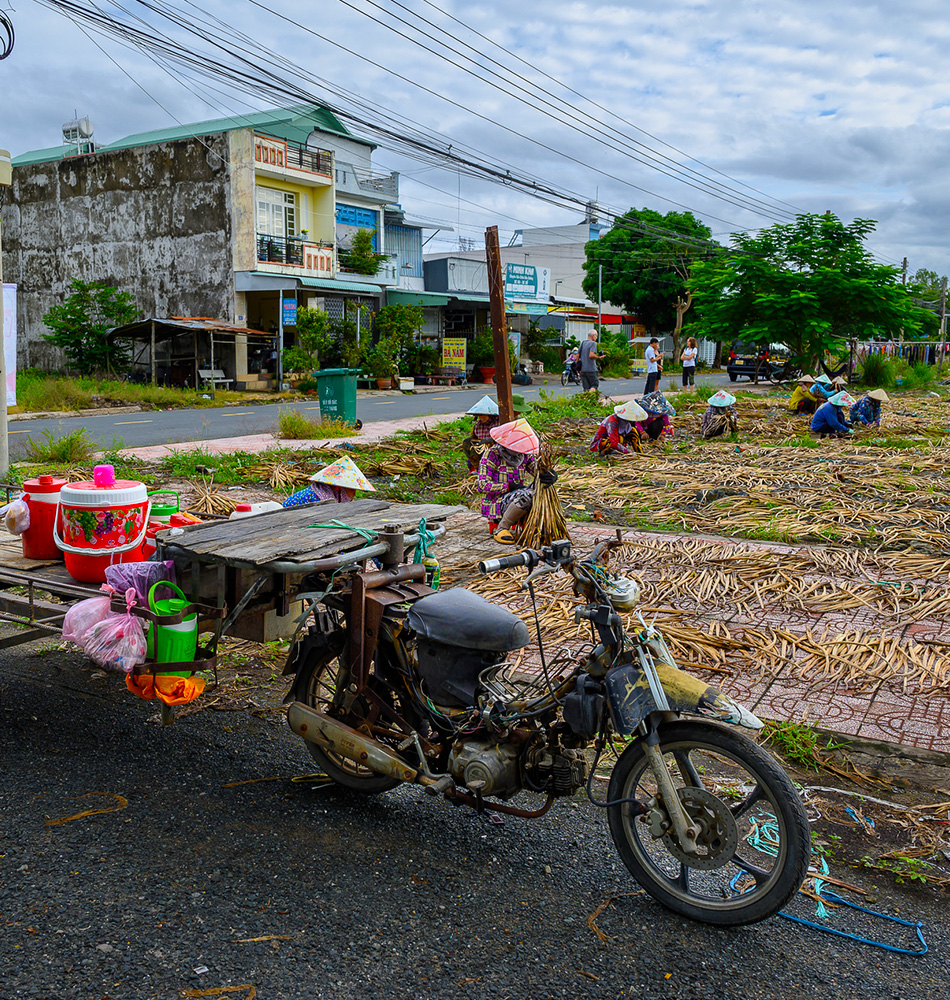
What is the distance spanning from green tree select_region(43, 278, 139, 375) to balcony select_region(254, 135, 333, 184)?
6559mm

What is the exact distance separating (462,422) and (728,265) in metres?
15.6

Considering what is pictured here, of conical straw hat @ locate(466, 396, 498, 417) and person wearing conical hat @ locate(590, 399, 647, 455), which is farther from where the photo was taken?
person wearing conical hat @ locate(590, 399, 647, 455)

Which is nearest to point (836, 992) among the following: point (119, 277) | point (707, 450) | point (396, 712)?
point (396, 712)

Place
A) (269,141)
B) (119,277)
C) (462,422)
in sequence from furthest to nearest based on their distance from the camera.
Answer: (119,277) < (269,141) < (462,422)

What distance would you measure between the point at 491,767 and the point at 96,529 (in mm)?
1996

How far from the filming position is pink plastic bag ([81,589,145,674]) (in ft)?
11.0

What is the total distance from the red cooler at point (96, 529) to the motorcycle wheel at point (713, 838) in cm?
230

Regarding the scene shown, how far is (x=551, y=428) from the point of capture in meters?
16.3

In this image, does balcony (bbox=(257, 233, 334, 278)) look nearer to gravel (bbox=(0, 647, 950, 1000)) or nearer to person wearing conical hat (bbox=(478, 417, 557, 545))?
person wearing conical hat (bbox=(478, 417, 557, 545))

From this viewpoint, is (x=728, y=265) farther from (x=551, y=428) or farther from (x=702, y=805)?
(x=702, y=805)

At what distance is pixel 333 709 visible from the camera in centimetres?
347

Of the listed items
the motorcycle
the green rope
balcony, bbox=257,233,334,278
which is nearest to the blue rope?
the motorcycle

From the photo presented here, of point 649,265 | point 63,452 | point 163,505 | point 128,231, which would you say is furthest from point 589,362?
point 649,265

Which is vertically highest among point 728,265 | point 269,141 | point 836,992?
point 269,141
